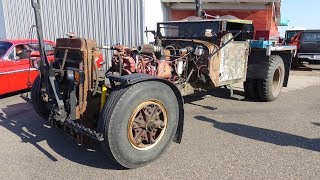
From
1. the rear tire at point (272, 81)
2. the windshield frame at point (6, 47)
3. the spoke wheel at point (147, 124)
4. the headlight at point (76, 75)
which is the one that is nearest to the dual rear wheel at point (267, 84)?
the rear tire at point (272, 81)

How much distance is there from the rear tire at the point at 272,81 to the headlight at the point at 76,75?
4.49 metres

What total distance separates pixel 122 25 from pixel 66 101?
7.68 m

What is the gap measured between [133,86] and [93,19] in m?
8.86

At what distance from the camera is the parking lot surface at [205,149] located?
12.7 ft

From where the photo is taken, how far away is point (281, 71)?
7.89 meters

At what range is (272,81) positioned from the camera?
24.4 feet

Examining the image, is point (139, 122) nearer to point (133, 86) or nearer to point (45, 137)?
point (133, 86)

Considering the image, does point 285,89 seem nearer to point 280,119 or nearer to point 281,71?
point 281,71

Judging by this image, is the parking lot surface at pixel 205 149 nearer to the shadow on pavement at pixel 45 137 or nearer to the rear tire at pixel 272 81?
the shadow on pavement at pixel 45 137

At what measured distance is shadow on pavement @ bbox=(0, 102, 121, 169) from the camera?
4234 millimetres


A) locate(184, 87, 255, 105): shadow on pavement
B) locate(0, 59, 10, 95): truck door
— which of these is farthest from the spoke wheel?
locate(0, 59, 10, 95): truck door

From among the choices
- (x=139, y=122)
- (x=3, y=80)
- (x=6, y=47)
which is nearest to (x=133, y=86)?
(x=139, y=122)

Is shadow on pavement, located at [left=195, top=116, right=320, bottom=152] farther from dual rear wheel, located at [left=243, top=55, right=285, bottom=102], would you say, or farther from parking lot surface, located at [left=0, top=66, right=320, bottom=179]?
dual rear wheel, located at [left=243, top=55, right=285, bottom=102]

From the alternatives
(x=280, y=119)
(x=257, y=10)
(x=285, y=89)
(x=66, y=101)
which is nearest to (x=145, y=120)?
(x=66, y=101)
